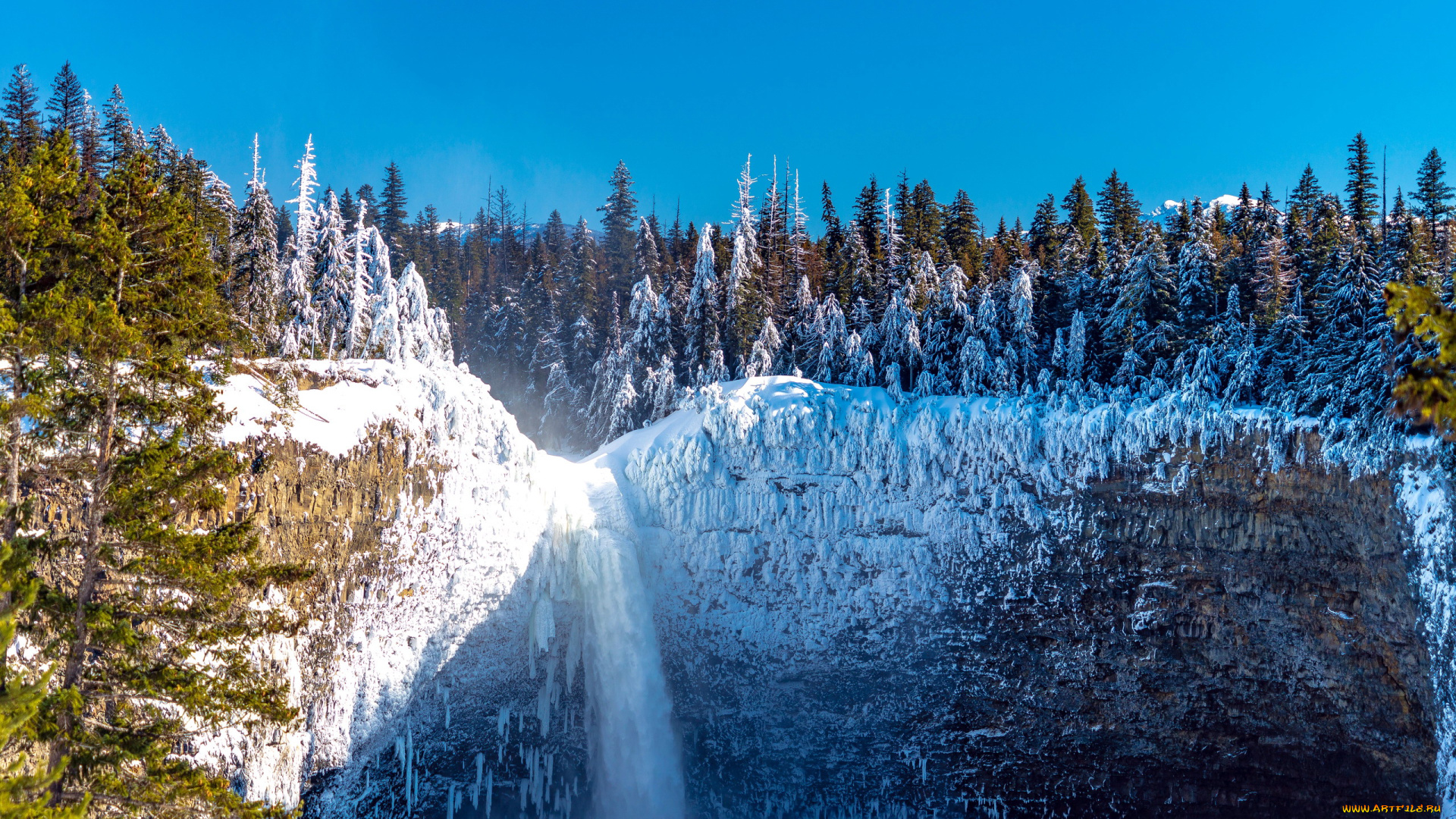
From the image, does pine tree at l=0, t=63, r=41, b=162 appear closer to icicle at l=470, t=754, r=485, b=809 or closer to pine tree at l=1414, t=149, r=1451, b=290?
icicle at l=470, t=754, r=485, b=809

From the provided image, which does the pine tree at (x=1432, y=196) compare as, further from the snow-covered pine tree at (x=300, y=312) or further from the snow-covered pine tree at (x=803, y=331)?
the snow-covered pine tree at (x=300, y=312)

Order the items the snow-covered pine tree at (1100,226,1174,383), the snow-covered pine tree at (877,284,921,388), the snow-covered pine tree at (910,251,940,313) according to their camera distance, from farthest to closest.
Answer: the snow-covered pine tree at (910,251,940,313)
the snow-covered pine tree at (877,284,921,388)
the snow-covered pine tree at (1100,226,1174,383)

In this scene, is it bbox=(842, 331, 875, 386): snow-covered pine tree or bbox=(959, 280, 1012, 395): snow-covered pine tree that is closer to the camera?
bbox=(959, 280, 1012, 395): snow-covered pine tree

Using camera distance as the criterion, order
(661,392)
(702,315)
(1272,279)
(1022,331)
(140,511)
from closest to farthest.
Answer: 1. (140,511)
2. (1022,331)
3. (1272,279)
4. (661,392)
5. (702,315)

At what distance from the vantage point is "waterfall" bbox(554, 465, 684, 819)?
21250mm

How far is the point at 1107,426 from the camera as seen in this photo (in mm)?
20922

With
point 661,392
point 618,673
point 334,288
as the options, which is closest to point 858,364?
point 661,392

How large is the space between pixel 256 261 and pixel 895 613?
2045cm

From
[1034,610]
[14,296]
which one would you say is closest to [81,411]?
[14,296]

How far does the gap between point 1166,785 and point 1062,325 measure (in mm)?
14140

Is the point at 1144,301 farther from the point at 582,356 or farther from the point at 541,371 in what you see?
the point at 541,371

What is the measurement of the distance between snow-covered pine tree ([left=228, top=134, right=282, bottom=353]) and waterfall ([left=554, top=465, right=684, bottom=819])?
34.3 ft

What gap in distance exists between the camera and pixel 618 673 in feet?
70.0

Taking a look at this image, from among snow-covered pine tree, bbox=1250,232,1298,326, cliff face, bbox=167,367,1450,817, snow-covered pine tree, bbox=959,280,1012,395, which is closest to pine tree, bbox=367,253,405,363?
cliff face, bbox=167,367,1450,817
